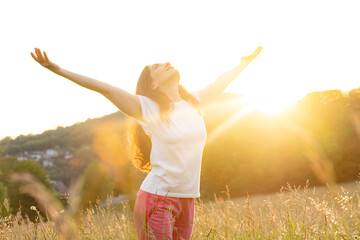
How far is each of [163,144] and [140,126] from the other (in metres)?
0.38

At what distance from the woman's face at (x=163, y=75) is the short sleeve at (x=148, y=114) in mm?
226

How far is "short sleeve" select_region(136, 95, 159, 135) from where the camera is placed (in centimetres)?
232

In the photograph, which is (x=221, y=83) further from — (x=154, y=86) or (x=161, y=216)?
(x=161, y=216)

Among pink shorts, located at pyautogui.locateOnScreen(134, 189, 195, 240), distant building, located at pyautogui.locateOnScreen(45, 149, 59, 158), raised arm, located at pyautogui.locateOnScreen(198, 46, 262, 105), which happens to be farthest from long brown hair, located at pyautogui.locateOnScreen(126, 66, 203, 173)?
distant building, located at pyautogui.locateOnScreen(45, 149, 59, 158)

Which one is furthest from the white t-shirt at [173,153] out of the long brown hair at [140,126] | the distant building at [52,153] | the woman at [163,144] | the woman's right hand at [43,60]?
the distant building at [52,153]

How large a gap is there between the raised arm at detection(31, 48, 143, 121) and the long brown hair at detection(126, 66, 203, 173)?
0.71 feet

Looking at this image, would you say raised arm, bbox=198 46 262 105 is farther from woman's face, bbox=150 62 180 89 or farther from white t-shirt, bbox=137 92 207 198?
white t-shirt, bbox=137 92 207 198

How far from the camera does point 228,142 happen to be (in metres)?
23.0

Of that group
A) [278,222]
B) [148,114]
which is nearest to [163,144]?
[148,114]

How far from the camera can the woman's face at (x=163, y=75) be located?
8.41 ft

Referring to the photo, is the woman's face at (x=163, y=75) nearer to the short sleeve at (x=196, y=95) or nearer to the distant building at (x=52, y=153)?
the short sleeve at (x=196, y=95)

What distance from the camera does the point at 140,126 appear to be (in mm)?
2562

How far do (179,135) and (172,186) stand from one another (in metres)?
0.32

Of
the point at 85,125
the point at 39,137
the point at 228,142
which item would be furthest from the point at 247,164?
the point at 39,137
